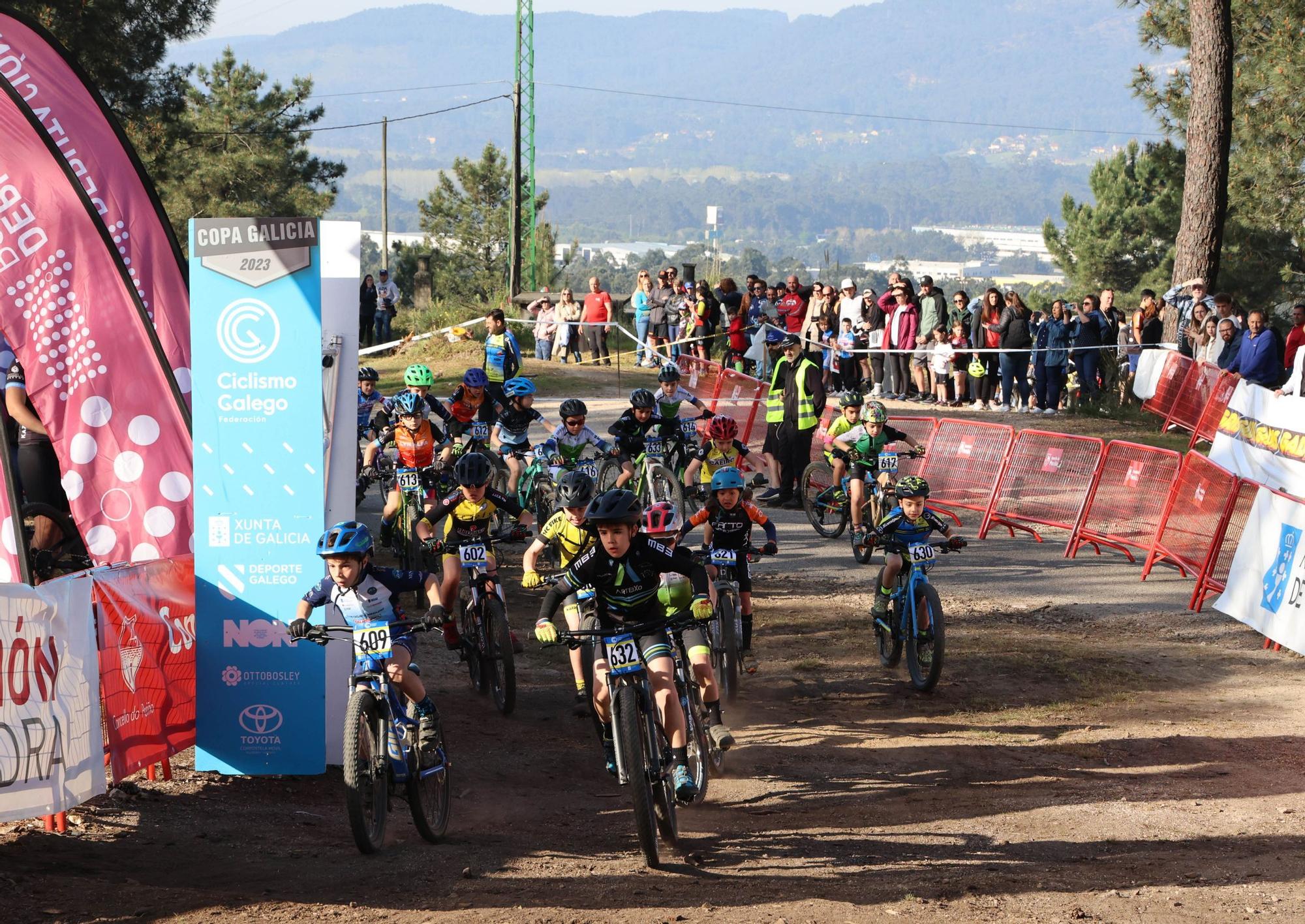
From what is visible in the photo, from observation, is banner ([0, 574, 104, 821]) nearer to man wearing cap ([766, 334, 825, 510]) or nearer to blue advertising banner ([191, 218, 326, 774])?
blue advertising banner ([191, 218, 326, 774])

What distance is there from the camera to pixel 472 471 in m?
11.3

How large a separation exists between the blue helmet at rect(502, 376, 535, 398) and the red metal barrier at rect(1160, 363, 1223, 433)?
9.13 metres

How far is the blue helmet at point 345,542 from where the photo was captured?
812 centimetres

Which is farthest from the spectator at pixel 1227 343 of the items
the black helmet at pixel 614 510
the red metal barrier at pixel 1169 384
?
the black helmet at pixel 614 510

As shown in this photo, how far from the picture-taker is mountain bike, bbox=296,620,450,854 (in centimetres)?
766

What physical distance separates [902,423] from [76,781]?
45.4ft

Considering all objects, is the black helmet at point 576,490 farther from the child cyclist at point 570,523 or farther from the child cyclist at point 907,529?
the child cyclist at point 907,529

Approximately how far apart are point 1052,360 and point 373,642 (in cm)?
1824

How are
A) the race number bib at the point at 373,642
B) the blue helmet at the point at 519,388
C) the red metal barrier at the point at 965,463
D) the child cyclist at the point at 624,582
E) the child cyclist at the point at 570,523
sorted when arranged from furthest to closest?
1. the red metal barrier at the point at 965,463
2. the blue helmet at the point at 519,388
3. the child cyclist at the point at 570,523
4. the child cyclist at the point at 624,582
5. the race number bib at the point at 373,642

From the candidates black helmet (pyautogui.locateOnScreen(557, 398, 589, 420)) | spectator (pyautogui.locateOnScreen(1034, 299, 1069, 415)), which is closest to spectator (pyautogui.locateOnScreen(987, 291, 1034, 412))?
spectator (pyautogui.locateOnScreen(1034, 299, 1069, 415))

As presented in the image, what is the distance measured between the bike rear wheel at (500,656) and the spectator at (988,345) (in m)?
15.7

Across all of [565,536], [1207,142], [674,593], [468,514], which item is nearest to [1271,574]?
[565,536]

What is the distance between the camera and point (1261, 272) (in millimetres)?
42188

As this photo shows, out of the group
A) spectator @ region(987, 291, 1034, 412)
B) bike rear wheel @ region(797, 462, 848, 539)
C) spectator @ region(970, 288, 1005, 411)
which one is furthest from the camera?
spectator @ region(970, 288, 1005, 411)
